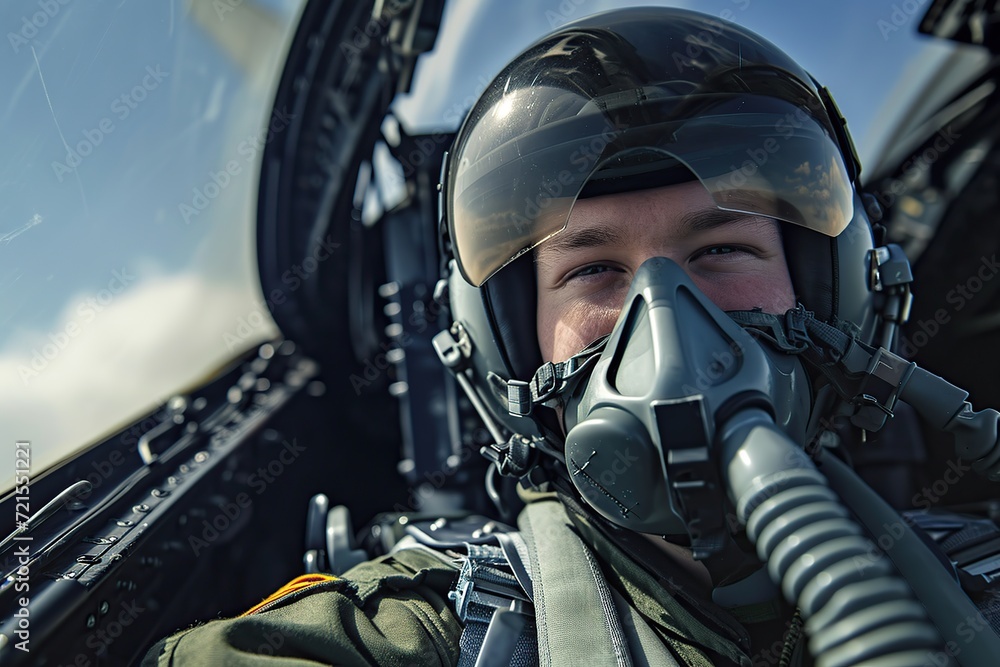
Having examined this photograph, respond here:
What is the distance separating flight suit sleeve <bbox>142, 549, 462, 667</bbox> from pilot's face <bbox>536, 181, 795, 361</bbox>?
1.53 ft

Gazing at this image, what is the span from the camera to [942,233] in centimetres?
255

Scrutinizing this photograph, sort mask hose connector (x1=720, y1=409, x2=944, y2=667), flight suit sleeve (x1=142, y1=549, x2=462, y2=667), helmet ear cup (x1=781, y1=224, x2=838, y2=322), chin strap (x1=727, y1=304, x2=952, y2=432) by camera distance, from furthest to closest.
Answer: helmet ear cup (x1=781, y1=224, x2=838, y2=322) → chin strap (x1=727, y1=304, x2=952, y2=432) → flight suit sleeve (x1=142, y1=549, x2=462, y2=667) → mask hose connector (x1=720, y1=409, x2=944, y2=667)

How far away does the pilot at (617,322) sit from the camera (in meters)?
0.94

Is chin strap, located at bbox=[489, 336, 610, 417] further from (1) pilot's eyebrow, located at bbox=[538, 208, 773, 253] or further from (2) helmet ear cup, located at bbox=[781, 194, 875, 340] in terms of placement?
(2) helmet ear cup, located at bbox=[781, 194, 875, 340]

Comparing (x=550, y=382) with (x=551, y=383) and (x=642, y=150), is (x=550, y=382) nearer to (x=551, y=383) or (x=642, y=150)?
(x=551, y=383)

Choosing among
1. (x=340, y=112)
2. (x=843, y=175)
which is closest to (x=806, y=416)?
(x=843, y=175)

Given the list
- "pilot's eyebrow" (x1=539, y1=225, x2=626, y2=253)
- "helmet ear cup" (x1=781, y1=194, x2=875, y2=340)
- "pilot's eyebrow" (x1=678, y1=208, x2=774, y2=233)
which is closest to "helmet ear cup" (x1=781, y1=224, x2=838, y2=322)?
"helmet ear cup" (x1=781, y1=194, x2=875, y2=340)

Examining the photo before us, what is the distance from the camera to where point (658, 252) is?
1.12 m

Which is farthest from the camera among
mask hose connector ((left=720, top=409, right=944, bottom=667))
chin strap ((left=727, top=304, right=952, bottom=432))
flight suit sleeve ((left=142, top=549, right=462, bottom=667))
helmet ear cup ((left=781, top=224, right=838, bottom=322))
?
helmet ear cup ((left=781, top=224, right=838, bottom=322))

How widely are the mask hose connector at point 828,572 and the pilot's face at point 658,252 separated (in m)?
0.48

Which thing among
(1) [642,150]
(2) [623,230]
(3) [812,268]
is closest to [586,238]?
(2) [623,230]

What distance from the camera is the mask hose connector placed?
1.84 ft

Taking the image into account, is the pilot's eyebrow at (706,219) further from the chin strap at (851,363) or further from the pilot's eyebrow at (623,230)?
the chin strap at (851,363)

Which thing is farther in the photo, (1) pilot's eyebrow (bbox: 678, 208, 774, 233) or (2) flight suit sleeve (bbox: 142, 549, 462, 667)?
(1) pilot's eyebrow (bbox: 678, 208, 774, 233)
